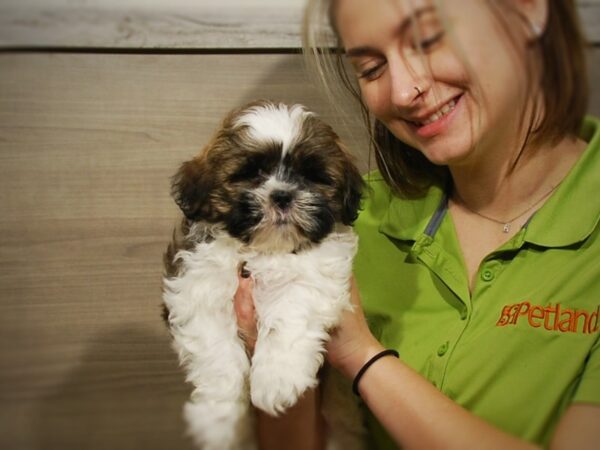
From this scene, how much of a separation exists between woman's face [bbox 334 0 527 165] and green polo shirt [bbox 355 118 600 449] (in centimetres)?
23

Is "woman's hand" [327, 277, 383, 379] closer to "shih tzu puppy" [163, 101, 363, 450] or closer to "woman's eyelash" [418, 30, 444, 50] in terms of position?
"shih tzu puppy" [163, 101, 363, 450]

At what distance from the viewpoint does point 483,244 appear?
4.71 ft

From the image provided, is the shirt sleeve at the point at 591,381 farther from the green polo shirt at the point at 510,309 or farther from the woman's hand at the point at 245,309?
the woman's hand at the point at 245,309

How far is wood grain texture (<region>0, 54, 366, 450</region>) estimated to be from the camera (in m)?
1.79

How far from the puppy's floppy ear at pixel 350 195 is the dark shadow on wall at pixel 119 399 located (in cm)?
93

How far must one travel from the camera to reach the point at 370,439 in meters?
1.64

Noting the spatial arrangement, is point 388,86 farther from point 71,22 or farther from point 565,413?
point 71,22

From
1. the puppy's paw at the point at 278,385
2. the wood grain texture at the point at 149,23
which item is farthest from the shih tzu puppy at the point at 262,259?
the wood grain texture at the point at 149,23

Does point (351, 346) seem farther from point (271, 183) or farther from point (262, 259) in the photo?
point (271, 183)

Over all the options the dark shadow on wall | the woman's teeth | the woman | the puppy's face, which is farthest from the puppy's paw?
the dark shadow on wall

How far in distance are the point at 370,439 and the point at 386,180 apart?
2.42 ft

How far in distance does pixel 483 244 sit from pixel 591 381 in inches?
17.1

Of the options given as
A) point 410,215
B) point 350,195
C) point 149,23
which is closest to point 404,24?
point 350,195

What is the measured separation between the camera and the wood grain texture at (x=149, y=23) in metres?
1.67
